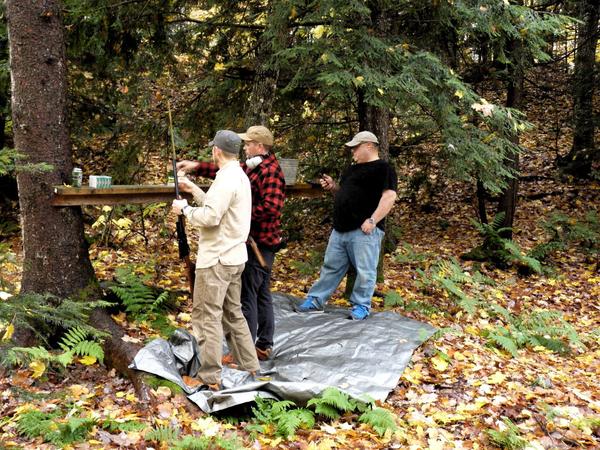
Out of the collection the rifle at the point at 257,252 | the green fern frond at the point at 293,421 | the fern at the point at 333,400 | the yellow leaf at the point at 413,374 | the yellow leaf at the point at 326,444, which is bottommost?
the yellow leaf at the point at 413,374

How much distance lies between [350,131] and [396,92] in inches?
129

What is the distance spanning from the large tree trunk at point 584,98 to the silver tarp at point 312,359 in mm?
8460

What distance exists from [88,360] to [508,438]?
3.55 metres

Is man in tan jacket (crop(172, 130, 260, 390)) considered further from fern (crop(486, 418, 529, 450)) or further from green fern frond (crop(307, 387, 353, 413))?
fern (crop(486, 418, 529, 450))

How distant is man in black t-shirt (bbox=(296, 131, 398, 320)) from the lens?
619cm

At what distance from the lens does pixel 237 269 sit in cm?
456

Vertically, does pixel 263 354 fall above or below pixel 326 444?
above

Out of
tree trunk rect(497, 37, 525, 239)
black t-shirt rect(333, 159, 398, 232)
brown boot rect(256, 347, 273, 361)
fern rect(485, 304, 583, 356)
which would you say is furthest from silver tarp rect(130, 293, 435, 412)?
tree trunk rect(497, 37, 525, 239)

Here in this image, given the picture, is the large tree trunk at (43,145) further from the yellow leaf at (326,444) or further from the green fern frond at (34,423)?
the yellow leaf at (326,444)

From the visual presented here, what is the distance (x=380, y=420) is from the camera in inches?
163

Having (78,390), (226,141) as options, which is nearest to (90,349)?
(78,390)

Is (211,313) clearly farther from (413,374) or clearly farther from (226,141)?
(413,374)

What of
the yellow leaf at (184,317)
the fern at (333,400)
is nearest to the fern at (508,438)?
the fern at (333,400)

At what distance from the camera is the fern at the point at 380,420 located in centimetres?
408
